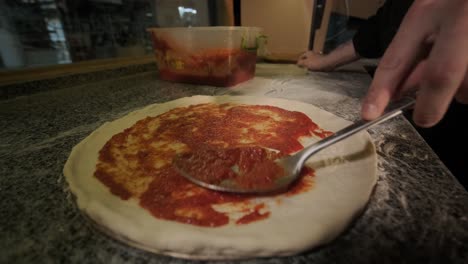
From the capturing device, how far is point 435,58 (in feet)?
1.53

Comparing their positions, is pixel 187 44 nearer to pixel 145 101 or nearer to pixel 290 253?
pixel 145 101

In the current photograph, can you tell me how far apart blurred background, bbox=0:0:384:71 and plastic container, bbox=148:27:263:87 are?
44cm

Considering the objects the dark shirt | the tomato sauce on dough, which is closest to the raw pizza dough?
the tomato sauce on dough

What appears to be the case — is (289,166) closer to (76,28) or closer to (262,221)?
(262,221)

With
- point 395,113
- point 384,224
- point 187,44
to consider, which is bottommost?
point 384,224

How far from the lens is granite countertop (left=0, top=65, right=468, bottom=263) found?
1.43 feet

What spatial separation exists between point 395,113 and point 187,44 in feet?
3.58

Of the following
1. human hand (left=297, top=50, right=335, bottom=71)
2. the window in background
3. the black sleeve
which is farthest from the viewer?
human hand (left=297, top=50, right=335, bottom=71)

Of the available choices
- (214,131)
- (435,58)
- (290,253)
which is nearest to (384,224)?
(290,253)

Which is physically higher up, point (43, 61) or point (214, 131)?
point (43, 61)

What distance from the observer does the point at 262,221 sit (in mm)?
487

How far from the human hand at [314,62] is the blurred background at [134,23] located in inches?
7.0

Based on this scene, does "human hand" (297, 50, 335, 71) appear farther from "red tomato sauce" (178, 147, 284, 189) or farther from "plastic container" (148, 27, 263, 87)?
"red tomato sauce" (178, 147, 284, 189)

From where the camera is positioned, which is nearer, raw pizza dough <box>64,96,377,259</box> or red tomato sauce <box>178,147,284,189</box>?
raw pizza dough <box>64,96,377,259</box>
